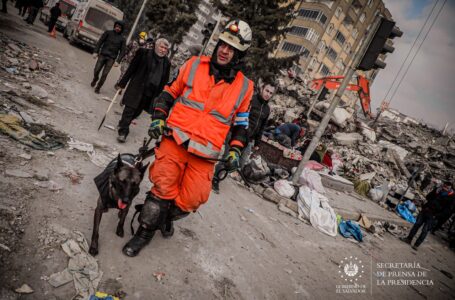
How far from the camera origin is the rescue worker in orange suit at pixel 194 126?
2559 mm

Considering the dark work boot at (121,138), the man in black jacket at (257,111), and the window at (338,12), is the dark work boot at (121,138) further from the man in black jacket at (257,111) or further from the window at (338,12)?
the window at (338,12)

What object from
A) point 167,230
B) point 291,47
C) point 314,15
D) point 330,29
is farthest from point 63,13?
point 330,29

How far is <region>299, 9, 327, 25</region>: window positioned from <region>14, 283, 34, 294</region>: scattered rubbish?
4979 centimetres

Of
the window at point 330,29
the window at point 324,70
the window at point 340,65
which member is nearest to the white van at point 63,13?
the window at point 330,29

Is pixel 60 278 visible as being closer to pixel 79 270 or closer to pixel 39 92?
pixel 79 270

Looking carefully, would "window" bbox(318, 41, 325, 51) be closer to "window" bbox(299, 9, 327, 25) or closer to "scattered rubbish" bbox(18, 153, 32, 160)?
"window" bbox(299, 9, 327, 25)

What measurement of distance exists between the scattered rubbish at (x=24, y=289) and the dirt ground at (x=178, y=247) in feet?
0.10

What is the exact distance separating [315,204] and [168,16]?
22733 mm

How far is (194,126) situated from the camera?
254 centimetres

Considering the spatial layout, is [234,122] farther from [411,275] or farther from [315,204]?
[411,275]

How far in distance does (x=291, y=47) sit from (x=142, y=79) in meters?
45.9

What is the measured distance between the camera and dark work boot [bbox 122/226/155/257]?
2725 millimetres

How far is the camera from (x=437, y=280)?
736 cm

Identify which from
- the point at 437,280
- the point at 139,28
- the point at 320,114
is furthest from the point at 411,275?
the point at 139,28
